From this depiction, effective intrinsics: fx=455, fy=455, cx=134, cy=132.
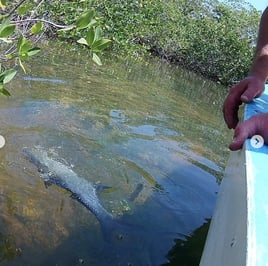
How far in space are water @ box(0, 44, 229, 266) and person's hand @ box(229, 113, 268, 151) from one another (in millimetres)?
1845

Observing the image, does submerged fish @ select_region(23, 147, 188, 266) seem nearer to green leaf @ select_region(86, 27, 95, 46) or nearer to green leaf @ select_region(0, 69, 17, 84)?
green leaf @ select_region(0, 69, 17, 84)

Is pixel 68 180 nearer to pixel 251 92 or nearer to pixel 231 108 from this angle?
pixel 231 108

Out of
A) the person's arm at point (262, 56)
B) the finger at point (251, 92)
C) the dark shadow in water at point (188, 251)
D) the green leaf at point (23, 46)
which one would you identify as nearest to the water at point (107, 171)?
the dark shadow in water at point (188, 251)

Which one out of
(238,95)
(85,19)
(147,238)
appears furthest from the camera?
(147,238)

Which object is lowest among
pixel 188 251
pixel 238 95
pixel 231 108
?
pixel 188 251

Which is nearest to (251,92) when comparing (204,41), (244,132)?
(244,132)

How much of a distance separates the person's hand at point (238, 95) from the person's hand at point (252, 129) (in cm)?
89

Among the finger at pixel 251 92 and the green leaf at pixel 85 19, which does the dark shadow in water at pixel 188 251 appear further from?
the green leaf at pixel 85 19

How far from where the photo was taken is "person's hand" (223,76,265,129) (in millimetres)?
3168

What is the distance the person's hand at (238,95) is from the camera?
317 centimetres

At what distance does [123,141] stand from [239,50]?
661 inches

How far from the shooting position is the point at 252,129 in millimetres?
2229

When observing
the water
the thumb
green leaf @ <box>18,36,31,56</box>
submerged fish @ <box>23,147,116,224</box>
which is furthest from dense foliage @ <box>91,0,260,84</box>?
green leaf @ <box>18,36,31,56</box>

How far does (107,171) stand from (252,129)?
3.27 metres
